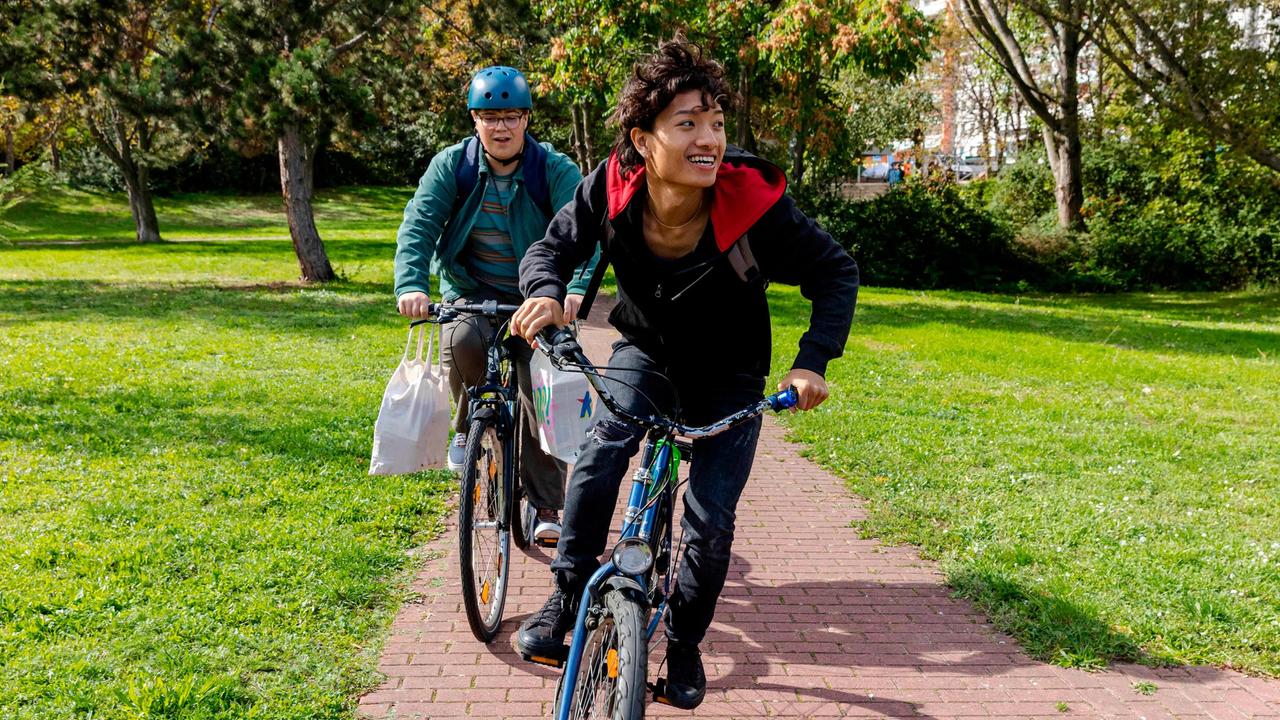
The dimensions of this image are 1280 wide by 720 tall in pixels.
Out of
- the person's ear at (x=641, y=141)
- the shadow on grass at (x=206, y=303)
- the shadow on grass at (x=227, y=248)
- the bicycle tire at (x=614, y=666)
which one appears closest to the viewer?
the bicycle tire at (x=614, y=666)

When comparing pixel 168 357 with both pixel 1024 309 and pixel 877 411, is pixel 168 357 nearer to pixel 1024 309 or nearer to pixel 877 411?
pixel 877 411

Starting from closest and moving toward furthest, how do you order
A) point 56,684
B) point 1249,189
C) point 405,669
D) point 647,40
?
point 56,684 → point 405,669 → point 647,40 → point 1249,189

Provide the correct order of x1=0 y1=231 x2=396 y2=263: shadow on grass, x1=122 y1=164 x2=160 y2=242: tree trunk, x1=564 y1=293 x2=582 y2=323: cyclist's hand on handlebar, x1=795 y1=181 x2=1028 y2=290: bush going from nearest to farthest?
x1=564 y1=293 x2=582 y2=323: cyclist's hand on handlebar → x1=795 y1=181 x2=1028 y2=290: bush → x1=0 y1=231 x2=396 y2=263: shadow on grass → x1=122 y1=164 x2=160 y2=242: tree trunk

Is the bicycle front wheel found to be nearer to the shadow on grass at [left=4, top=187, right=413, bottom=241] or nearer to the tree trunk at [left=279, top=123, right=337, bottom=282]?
the tree trunk at [left=279, top=123, right=337, bottom=282]

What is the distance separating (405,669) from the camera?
363cm

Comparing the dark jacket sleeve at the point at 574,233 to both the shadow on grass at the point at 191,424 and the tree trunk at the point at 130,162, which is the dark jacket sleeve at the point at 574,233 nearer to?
the shadow on grass at the point at 191,424

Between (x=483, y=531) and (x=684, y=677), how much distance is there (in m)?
1.19

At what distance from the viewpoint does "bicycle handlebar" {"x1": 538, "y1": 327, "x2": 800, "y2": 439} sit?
261 centimetres

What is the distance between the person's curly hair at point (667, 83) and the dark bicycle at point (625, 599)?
0.68 metres

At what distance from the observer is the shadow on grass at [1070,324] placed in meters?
13.6

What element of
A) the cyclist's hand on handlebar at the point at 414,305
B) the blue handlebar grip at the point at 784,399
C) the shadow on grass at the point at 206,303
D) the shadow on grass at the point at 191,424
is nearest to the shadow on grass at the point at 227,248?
the shadow on grass at the point at 206,303

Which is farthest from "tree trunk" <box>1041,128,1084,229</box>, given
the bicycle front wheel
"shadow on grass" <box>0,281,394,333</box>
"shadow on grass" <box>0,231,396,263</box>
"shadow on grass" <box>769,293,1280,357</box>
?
the bicycle front wheel

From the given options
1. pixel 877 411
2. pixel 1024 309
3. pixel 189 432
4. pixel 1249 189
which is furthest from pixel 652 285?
pixel 1249 189

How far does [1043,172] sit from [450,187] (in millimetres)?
25516
